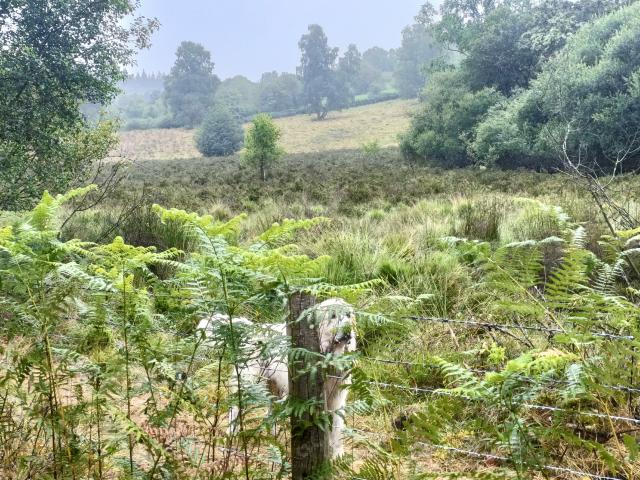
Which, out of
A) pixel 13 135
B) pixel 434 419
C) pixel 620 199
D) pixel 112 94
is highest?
pixel 112 94

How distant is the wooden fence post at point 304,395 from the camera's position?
1.44 meters

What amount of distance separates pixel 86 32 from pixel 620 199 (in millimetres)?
10528

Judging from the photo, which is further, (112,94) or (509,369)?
(112,94)

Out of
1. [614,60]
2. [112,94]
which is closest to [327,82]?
[614,60]

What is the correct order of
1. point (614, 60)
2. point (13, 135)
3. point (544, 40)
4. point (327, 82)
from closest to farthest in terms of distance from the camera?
point (13, 135) → point (614, 60) → point (544, 40) → point (327, 82)

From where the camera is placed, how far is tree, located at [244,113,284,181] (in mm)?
22531

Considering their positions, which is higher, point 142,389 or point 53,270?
point 53,270

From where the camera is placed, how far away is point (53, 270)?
5.01 feet

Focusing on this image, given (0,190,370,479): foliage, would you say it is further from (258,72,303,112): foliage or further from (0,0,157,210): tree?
(258,72,303,112): foliage

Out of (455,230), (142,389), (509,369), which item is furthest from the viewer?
(455,230)

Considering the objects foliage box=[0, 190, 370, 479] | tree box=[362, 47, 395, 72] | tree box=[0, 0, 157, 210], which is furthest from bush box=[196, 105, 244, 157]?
tree box=[362, 47, 395, 72]

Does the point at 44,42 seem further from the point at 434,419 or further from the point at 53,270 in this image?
the point at 434,419

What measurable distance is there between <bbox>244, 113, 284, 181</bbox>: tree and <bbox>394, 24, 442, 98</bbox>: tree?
48.6 m

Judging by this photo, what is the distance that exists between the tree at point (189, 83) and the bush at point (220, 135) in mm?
18370
